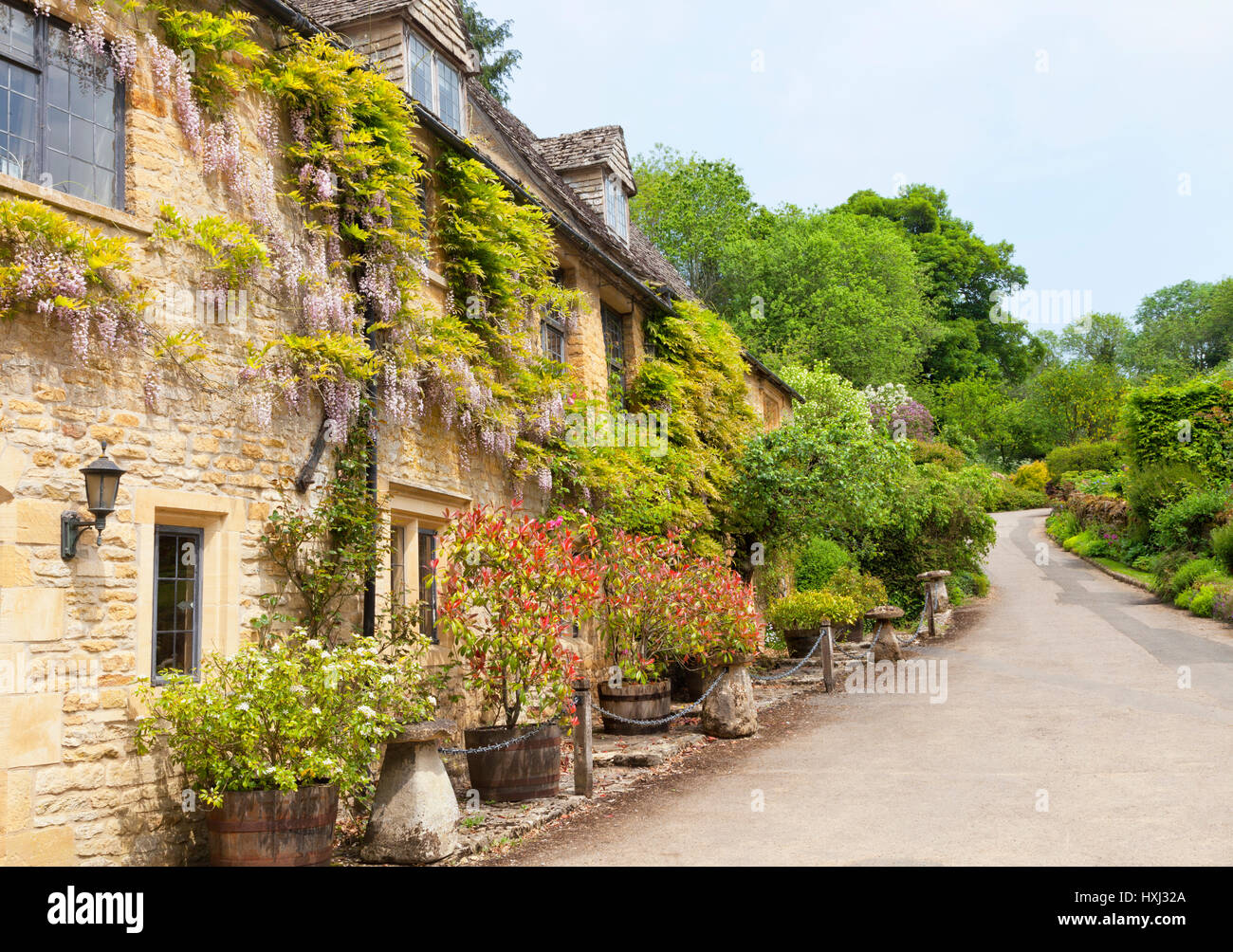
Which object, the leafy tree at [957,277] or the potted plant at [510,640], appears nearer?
the potted plant at [510,640]

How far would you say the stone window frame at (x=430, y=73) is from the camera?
1142 centimetres

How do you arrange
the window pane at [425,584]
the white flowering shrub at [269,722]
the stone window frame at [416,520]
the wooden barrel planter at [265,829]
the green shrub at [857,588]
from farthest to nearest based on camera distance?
the green shrub at [857,588], the window pane at [425,584], the stone window frame at [416,520], the white flowering shrub at [269,722], the wooden barrel planter at [265,829]

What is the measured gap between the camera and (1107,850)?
20.2 ft

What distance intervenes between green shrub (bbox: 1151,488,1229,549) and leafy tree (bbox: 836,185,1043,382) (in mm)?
26442

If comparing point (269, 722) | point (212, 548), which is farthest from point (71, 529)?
point (269, 722)

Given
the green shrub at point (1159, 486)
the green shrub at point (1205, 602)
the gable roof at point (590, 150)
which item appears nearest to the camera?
the gable roof at point (590, 150)

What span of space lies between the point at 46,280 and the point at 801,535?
13.8 meters

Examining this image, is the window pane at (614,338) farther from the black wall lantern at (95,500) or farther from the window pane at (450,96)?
the black wall lantern at (95,500)

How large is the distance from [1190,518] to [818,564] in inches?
Answer: 330

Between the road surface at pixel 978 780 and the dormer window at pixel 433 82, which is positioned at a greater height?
the dormer window at pixel 433 82

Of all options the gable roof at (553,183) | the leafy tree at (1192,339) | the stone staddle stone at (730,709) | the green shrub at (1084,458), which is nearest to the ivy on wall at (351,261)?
the stone staddle stone at (730,709)

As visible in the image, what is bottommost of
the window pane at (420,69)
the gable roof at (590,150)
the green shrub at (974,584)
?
the green shrub at (974,584)

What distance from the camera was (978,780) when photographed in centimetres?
840

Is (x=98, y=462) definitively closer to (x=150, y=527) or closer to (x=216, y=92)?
(x=150, y=527)
